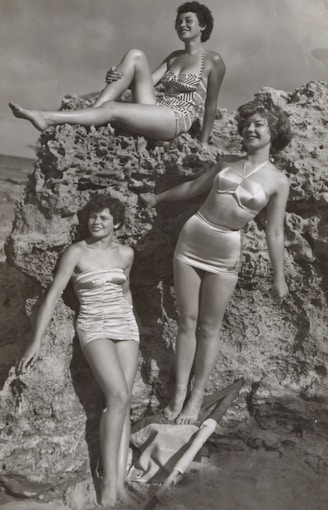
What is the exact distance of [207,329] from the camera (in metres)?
3.16

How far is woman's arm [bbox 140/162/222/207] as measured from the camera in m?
3.12

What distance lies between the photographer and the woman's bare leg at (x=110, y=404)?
2852mm

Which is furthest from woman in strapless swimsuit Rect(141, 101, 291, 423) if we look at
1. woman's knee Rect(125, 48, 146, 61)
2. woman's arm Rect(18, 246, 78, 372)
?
woman's knee Rect(125, 48, 146, 61)

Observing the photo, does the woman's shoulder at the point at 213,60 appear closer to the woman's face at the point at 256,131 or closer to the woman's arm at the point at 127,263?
the woman's face at the point at 256,131

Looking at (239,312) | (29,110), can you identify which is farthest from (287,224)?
(29,110)

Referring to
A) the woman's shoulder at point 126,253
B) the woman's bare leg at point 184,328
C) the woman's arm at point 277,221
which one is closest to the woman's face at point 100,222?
the woman's shoulder at point 126,253

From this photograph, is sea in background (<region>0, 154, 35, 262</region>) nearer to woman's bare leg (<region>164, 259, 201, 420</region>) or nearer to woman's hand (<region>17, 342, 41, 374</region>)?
woman's hand (<region>17, 342, 41, 374</region>)

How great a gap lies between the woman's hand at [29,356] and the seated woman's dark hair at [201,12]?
2319 millimetres

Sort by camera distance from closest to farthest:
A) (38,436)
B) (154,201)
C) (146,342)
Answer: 1. (38,436)
2. (154,201)
3. (146,342)

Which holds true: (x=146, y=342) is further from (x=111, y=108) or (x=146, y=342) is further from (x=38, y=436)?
(x=111, y=108)

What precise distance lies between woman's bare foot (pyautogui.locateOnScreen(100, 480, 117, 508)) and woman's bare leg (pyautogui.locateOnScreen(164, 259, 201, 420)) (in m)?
0.54

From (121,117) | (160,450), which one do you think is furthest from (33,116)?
(160,450)

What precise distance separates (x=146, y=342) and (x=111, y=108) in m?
1.49

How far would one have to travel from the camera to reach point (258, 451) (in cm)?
340
